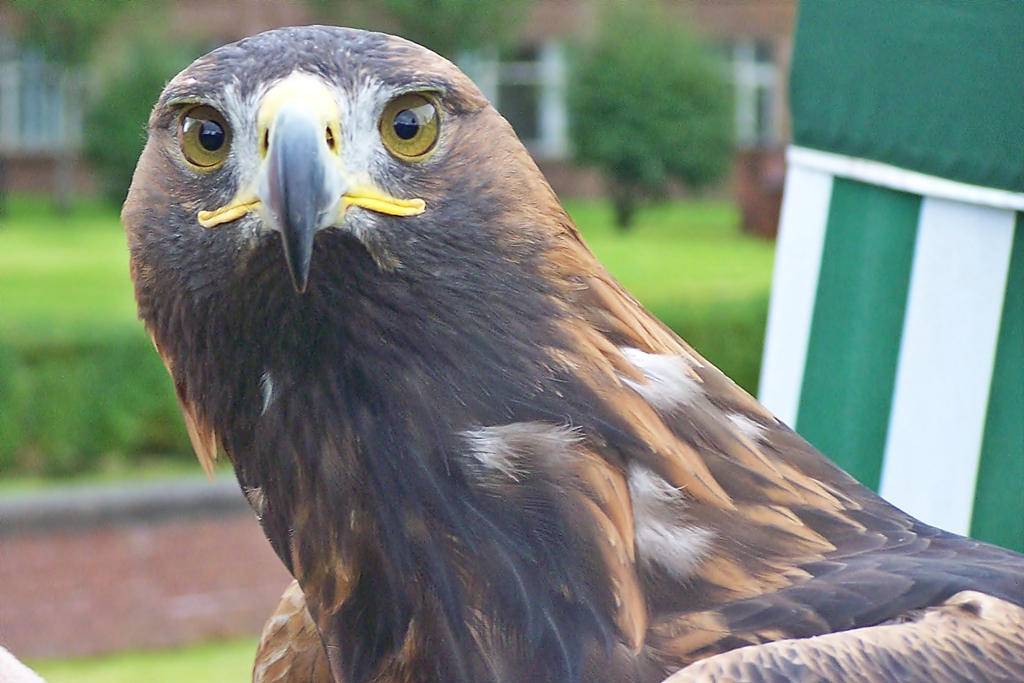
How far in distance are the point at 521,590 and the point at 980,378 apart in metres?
1.35

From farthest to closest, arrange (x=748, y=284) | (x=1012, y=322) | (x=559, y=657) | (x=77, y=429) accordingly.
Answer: (x=748, y=284), (x=77, y=429), (x=1012, y=322), (x=559, y=657)

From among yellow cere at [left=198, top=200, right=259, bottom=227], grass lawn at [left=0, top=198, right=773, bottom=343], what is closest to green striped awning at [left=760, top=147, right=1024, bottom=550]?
yellow cere at [left=198, top=200, right=259, bottom=227]

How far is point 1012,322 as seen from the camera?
8.16 ft

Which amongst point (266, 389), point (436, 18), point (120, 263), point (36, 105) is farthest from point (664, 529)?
point (36, 105)

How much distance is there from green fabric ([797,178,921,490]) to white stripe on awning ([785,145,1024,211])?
0.03m

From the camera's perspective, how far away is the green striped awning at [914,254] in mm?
2432

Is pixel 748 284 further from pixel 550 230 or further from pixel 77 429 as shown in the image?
pixel 550 230

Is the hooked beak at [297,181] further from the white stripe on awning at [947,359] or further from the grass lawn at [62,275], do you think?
the grass lawn at [62,275]

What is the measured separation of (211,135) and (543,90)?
18.7 metres

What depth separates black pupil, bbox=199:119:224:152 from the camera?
157cm

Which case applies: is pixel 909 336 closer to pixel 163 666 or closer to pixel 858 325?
pixel 858 325

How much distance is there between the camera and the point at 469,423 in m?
1.64

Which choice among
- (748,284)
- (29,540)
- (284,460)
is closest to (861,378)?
(284,460)

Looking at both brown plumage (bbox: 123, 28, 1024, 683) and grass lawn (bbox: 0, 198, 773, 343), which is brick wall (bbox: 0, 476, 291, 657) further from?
brown plumage (bbox: 123, 28, 1024, 683)
